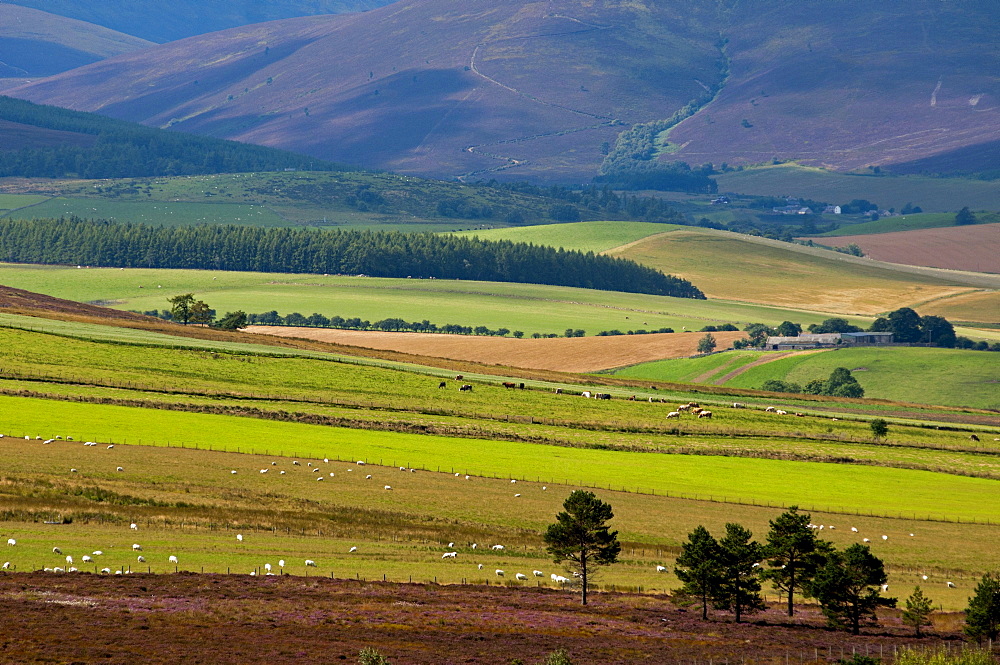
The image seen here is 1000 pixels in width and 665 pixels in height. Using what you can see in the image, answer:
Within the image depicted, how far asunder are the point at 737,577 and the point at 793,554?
371 cm

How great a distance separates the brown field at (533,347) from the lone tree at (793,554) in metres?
112

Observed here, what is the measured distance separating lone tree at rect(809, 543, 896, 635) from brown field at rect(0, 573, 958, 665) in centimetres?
89

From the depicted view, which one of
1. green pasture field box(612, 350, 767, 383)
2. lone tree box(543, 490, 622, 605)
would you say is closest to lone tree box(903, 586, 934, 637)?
lone tree box(543, 490, 622, 605)

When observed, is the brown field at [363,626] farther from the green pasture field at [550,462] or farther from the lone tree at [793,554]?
the green pasture field at [550,462]

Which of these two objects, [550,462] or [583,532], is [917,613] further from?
[550,462]

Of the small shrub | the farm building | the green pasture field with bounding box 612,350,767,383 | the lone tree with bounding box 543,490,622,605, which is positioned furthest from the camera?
the farm building

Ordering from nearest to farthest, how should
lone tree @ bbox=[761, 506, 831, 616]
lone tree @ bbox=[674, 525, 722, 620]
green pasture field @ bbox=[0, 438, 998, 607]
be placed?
lone tree @ bbox=[674, 525, 722, 620], green pasture field @ bbox=[0, 438, 998, 607], lone tree @ bbox=[761, 506, 831, 616]

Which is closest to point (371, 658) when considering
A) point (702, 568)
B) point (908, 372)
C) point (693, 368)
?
point (702, 568)

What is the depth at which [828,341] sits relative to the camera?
189875mm

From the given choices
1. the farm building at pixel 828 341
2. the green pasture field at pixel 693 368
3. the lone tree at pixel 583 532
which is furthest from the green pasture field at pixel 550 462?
the farm building at pixel 828 341

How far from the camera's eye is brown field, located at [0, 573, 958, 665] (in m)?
38.6

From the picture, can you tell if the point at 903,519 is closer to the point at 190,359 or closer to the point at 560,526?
the point at 560,526

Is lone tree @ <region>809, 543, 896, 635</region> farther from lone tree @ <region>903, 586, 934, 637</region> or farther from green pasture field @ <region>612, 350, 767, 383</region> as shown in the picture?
green pasture field @ <region>612, 350, 767, 383</region>

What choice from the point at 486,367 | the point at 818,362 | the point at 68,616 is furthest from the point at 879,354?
the point at 68,616
